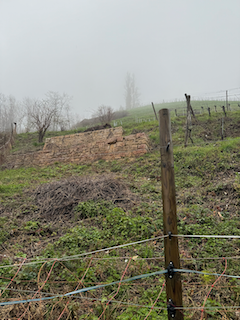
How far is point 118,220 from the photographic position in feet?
16.0

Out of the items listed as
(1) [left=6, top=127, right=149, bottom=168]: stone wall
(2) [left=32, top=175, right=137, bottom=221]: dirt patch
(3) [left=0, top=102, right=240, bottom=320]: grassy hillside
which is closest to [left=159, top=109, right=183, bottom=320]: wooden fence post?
(3) [left=0, top=102, right=240, bottom=320]: grassy hillside

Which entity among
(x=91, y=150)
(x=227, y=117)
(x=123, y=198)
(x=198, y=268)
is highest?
(x=227, y=117)

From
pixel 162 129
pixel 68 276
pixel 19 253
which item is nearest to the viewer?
pixel 162 129

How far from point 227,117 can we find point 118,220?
1232cm

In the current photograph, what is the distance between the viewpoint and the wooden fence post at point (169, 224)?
2.03m

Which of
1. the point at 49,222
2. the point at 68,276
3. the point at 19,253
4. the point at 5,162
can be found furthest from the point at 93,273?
the point at 5,162

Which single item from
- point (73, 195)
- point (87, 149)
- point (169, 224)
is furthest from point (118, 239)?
point (87, 149)

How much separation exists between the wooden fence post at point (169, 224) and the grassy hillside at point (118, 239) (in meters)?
0.71

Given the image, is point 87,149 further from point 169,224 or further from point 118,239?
point 169,224

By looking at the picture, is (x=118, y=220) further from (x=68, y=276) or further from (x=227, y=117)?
(x=227, y=117)

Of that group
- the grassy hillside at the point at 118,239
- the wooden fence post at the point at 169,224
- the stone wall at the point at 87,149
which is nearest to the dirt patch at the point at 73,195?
the grassy hillside at the point at 118,239

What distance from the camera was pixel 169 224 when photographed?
2137mm

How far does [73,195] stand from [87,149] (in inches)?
282

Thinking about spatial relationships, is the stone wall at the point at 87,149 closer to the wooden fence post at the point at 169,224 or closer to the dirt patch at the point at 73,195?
the dirt patch at the point at 73,195
